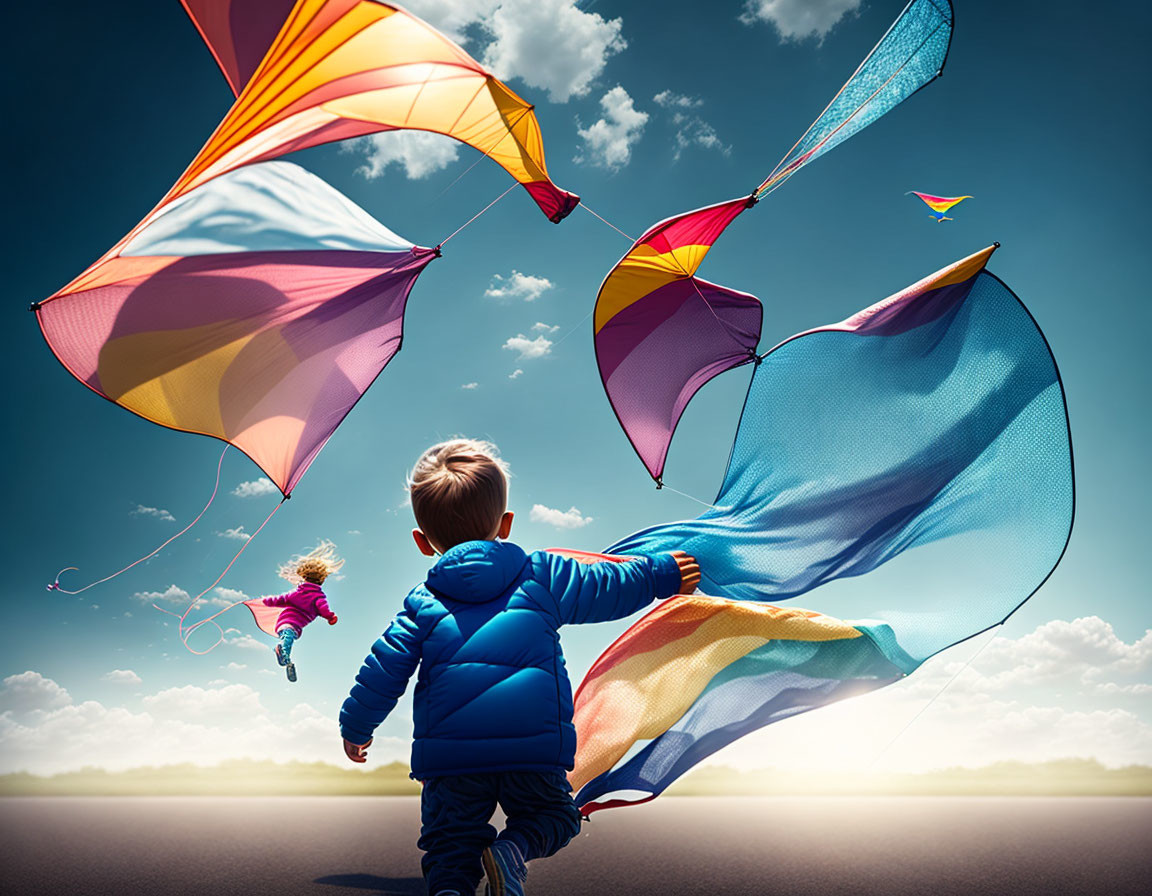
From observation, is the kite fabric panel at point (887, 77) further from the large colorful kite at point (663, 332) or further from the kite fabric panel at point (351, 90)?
the kite fabric panel at point (351, 90)

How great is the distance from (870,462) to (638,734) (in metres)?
1.65

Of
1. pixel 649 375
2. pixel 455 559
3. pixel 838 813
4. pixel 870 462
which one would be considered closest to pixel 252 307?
pixel 649 375

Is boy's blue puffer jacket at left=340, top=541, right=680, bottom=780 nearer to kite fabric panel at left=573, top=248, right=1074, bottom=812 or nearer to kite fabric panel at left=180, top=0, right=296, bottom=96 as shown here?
kite fabric panel at left=573, top=248, right=1074, bottom=812

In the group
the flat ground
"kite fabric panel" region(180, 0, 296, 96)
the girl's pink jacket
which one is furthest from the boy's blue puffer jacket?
the girl's pink jacket

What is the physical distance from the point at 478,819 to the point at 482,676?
41 centimetres

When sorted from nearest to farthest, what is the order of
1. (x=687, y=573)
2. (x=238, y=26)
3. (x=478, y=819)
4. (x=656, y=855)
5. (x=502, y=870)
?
1. (x=502, y=870)
2. (x=478, y=819)
3. (x=687, y=573)
4. (x=656, y=855)
5. (x=238, y=26)

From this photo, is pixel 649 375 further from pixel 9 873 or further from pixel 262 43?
pixel 9 873

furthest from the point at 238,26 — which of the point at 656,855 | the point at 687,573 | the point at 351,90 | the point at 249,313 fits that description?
the point at 656,855

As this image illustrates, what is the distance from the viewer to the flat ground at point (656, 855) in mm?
3934

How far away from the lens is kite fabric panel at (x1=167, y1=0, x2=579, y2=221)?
3855 mm

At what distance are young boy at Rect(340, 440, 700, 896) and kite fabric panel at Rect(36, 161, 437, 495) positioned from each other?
266cm

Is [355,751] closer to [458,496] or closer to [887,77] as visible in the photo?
[458,496]

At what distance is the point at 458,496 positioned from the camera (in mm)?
2398

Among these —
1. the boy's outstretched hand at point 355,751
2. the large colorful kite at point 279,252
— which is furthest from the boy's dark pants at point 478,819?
the large colorful kite at point 279,252
